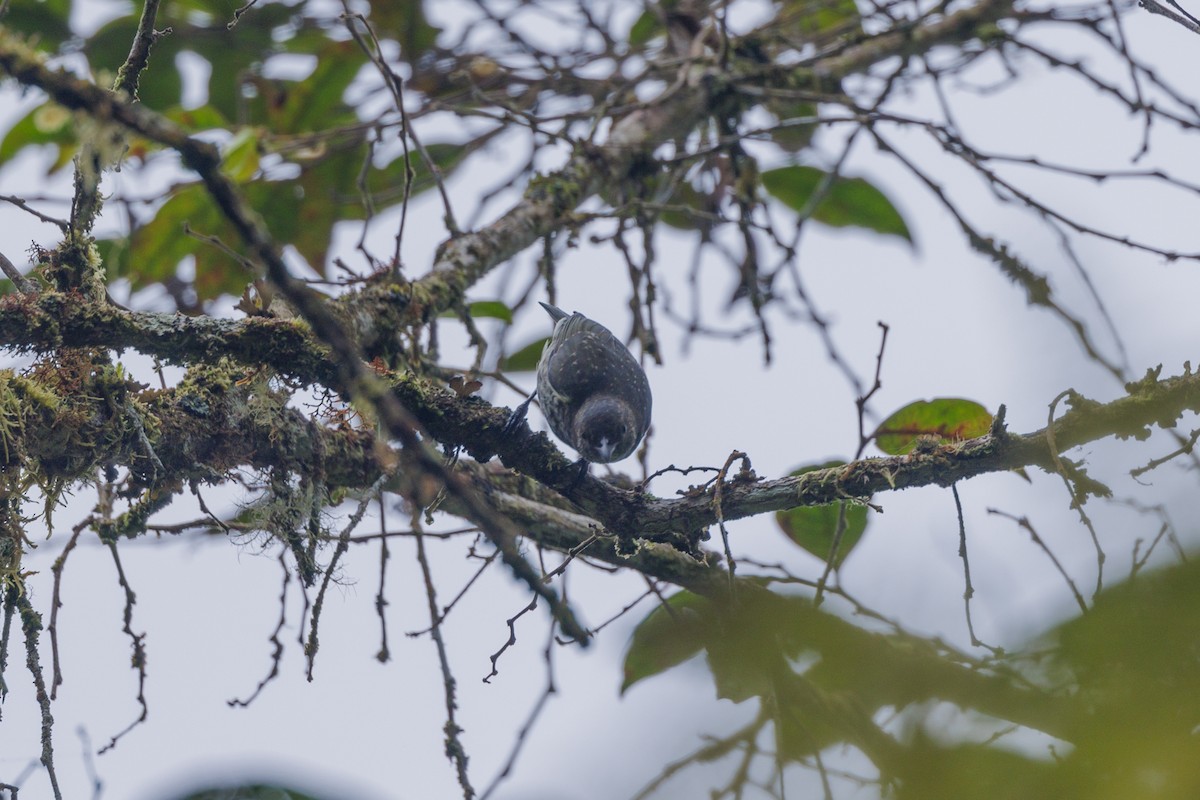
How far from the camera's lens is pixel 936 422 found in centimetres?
299

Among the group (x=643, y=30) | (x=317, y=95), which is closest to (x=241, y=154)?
(x=317, y=95)

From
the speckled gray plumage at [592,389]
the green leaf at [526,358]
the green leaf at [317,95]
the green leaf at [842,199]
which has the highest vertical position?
the green leaf at [317,95]

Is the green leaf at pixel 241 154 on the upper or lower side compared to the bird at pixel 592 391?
upper

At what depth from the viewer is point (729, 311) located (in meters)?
4.97

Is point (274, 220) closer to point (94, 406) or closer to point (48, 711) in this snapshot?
point (94, 406)

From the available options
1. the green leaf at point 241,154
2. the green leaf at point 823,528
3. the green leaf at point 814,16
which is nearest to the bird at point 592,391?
the green leaf at point 823,528

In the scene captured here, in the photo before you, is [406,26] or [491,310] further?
[406,26]

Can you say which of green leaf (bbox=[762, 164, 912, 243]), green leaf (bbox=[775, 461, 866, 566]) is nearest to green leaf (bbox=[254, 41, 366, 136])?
green leaf (bbox=[762, 164, 912, 243])

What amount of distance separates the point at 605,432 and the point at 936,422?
120 cm

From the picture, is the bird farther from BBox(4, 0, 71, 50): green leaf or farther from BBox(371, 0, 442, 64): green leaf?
BBox(4, 0, 71, 50): green leaf

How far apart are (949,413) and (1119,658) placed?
225 centimetres

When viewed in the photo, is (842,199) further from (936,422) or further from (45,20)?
(45,20)

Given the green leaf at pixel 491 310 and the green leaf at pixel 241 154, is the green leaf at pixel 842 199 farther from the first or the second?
the green leaf at pixel 241 154

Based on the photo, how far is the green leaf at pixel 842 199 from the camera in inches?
192
